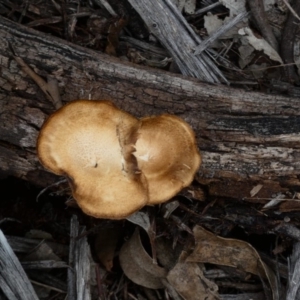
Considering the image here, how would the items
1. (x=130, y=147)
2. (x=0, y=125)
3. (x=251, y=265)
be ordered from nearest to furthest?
1. (x=130, y=147)
2. (x=0, y=125)
3. (x=251, y=265)

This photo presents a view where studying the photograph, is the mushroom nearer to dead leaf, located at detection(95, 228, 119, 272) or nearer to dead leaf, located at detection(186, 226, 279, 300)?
dead leaf, located at detection(186, 226, 279, 300)

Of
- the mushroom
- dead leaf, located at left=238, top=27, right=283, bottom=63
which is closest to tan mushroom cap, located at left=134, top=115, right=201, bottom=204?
the mushroom

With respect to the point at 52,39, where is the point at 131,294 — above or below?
below

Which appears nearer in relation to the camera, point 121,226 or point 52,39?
point 52,39

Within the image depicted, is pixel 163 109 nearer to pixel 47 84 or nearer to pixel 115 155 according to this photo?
pixel 115 155

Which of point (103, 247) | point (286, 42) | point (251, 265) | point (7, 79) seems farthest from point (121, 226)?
point (286, 42)

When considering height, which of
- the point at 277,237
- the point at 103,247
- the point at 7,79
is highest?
the point at 7,79

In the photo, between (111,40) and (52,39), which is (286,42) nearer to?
(111,40)

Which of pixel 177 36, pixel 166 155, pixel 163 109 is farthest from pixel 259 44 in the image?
pixel 166 155
